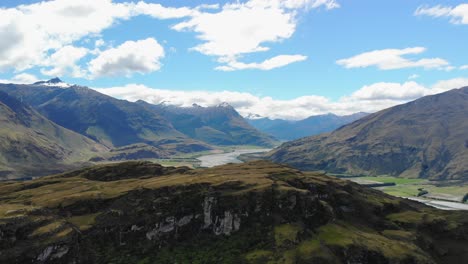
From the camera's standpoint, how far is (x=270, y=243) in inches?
6304

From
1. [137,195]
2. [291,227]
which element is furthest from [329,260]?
[137,195]

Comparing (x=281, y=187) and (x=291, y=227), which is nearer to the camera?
(x=291, y=227)

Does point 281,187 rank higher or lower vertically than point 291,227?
higher

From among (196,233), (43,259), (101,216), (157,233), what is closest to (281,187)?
(196,233)

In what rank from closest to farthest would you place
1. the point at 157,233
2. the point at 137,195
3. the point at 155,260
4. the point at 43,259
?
the point at 43,259 < the point at 155,260 < the point at 157,233 < the point at 137,195

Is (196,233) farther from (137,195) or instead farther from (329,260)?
(329,260)

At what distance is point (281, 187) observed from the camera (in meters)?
185

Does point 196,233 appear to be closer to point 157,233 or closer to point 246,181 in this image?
point 157,233

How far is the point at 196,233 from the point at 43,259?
5808cm

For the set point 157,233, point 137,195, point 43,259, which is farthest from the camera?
point 137,195

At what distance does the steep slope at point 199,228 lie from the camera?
488ft

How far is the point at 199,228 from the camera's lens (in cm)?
17112

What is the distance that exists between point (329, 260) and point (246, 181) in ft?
179

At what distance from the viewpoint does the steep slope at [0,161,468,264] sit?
149 meters
